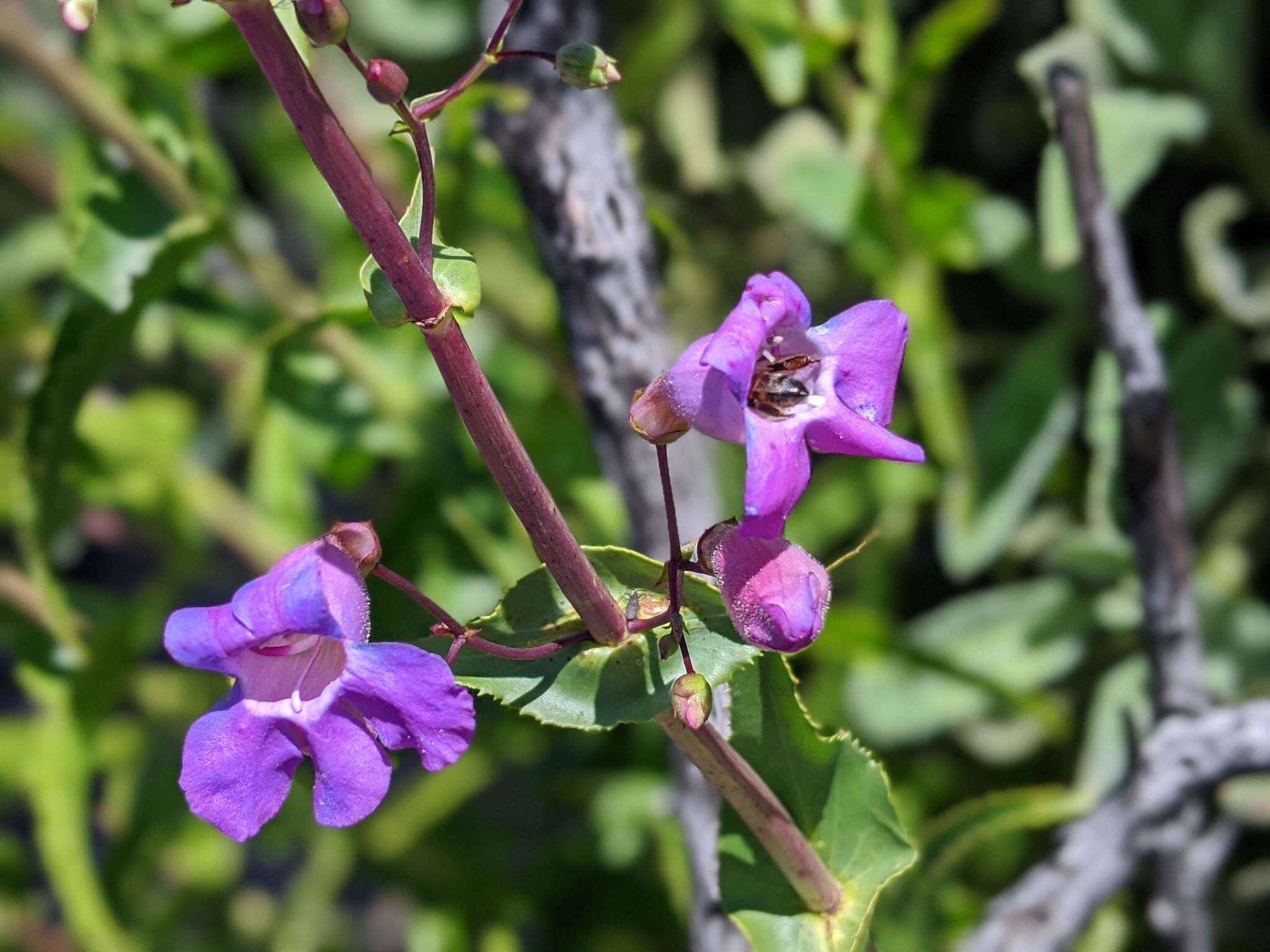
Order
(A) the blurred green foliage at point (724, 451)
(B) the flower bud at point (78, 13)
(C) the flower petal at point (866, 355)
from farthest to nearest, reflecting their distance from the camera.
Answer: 1. (A) the blurred green foliage at point (724, 451)
2. (C) the flower petal at point (866, 355)
3. (B) the flower bud at point (78, 13)

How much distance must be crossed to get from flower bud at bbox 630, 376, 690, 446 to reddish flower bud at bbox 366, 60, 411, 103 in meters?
0.15

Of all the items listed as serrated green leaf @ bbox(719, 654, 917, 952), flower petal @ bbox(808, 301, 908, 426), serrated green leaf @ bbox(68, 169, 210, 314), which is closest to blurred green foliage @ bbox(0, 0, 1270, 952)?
serrated green leaf @ bbox(68, 169, 210, 314)

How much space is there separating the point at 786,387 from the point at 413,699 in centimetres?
20

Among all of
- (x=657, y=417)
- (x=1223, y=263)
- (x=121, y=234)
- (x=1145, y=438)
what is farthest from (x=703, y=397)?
(x=1223, y=263)

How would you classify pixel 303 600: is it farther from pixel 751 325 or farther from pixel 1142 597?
pixel 1142 597

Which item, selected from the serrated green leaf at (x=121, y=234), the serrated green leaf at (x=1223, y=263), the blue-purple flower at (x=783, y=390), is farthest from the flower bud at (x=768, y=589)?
the serrated green leaf at (x=1223, y=263)

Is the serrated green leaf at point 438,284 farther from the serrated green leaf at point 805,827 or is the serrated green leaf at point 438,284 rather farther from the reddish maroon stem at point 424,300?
the serrated green leaf at point 805,827

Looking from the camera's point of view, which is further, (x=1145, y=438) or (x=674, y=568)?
(x=1145, y=438)

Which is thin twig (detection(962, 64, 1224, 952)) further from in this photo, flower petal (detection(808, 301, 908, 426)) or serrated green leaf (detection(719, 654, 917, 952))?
flower petal (detection(808, 301, 908, 426))

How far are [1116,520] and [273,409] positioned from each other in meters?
0.73

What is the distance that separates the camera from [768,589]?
0.49m

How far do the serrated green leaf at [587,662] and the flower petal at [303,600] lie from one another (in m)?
0.06

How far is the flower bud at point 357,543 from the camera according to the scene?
0.50 m

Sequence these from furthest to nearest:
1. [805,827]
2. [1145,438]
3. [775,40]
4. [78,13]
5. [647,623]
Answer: [775,40], [1145,438], [805,827], [647,623], [78,13]
